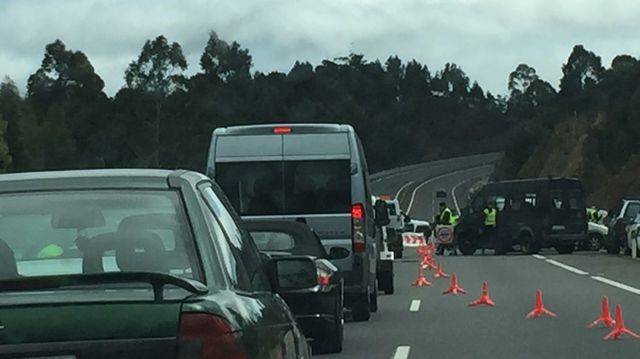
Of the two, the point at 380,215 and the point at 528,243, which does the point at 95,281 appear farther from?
the point at 528,243

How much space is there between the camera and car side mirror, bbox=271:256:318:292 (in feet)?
23.3

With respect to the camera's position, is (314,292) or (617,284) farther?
(617,284)

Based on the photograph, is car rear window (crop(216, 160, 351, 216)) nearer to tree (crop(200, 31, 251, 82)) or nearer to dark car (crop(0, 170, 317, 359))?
dark car (crop(0, 170, 317, 359))

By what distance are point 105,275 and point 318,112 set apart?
18706cm

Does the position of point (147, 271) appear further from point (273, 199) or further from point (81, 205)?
point (273, 199)

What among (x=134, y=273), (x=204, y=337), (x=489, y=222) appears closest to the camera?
(x=204, y=337)

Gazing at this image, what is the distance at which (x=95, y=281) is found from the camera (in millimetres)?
5340

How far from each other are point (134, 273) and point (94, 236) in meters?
0.89

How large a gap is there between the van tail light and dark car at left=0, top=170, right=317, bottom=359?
12.1m

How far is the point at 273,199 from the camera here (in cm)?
1997

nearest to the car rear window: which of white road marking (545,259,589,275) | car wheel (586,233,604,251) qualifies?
white road marking (545,259,589,275)

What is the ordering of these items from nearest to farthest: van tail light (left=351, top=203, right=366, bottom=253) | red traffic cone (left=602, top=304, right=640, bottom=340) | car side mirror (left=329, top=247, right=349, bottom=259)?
red traffic cone (left=602, top=304, right=640, bottom=340)
car side mirror (left=329, top=247, right=349, bottom=259)
van tail light (left=351, top=203, right=366, bottom=253)

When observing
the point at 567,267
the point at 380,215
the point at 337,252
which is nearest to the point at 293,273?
the point at 337,252

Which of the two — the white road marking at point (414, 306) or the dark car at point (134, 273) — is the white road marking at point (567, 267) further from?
the dark car at point (134, 273)
